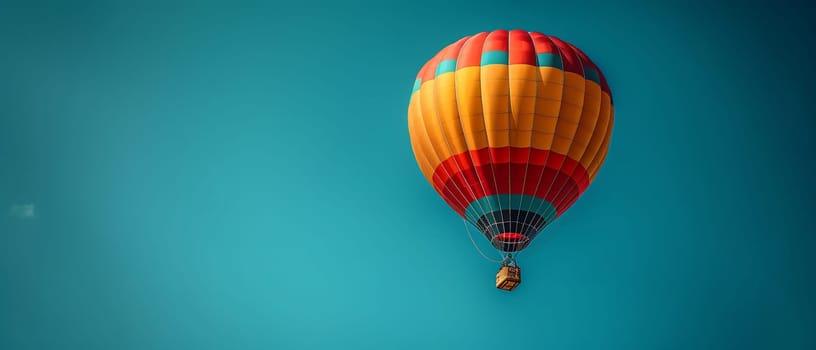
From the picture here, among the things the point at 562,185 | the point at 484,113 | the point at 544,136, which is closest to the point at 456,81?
the point at 484,113

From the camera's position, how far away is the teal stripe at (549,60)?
19.1 metres

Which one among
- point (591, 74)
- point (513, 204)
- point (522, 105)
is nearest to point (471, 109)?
point (522, 105)

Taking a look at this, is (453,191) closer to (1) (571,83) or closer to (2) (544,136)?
(2) (544,136)

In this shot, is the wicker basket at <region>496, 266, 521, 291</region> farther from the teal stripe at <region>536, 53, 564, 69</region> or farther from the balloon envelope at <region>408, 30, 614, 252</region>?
the teal stripe at <region>536, 53, 564, 69</region>

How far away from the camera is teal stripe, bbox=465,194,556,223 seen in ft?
62.8

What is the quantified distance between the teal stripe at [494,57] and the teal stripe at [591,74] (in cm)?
266

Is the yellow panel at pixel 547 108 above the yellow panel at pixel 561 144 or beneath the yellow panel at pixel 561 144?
above

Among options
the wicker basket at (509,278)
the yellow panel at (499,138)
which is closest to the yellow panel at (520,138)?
the yellow panel at (499,138)

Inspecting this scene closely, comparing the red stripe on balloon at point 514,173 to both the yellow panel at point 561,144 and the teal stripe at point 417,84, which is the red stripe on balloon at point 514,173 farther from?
the teal stripe at point 417,84

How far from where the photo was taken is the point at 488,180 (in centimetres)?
1922

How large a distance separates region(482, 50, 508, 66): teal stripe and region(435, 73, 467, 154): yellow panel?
114 cm

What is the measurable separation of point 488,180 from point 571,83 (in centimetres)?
393

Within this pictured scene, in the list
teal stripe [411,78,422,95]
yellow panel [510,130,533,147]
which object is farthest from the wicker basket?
teal stripe [411,78,422,95]

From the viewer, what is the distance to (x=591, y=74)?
19828 mm
